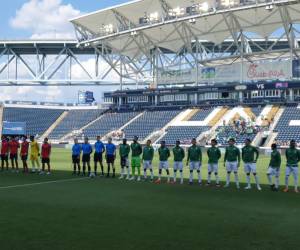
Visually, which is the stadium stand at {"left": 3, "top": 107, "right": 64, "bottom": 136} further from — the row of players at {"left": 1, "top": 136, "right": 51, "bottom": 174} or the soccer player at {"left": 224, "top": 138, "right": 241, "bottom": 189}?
the soccer player at {"left": 224, "top": 138, "right": 241, "bottom": 189}

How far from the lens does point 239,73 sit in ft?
187

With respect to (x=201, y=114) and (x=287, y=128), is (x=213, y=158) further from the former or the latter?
(x=201, y=114)

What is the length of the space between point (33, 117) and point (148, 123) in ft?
80.5

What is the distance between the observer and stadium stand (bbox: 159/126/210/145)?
57.1m

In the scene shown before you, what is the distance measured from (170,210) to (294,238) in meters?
3.97

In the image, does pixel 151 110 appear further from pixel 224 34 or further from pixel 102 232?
pixel 102 232

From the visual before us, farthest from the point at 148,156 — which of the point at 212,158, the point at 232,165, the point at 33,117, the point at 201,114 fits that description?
the point at 33,117

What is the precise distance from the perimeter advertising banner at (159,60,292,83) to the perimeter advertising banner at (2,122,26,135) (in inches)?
1079

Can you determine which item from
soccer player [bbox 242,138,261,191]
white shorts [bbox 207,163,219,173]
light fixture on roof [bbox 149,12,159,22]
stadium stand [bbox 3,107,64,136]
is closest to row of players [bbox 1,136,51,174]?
white shorts [bbox 207,163,219,173]

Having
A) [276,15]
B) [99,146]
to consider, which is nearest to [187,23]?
[276,15]

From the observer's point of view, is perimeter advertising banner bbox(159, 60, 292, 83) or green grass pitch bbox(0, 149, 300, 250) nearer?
green grass pitch bbox(0, 149, 300, 250)

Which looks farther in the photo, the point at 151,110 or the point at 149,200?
the point at 151,110

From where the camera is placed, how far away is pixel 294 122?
54094 millimetres

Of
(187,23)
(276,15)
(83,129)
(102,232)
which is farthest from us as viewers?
(83,129)
